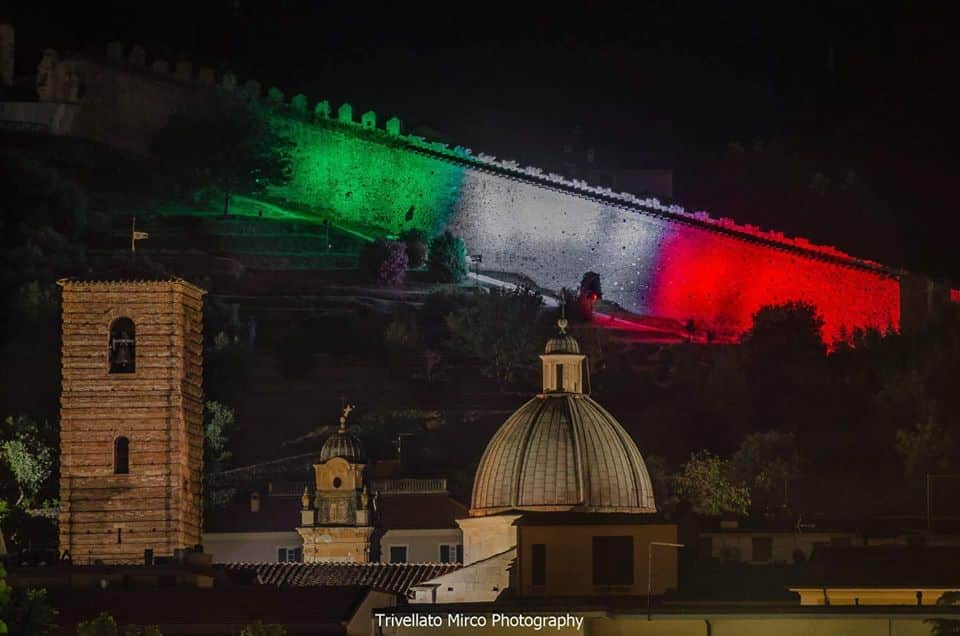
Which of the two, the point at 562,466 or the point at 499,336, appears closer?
the point at 562,466

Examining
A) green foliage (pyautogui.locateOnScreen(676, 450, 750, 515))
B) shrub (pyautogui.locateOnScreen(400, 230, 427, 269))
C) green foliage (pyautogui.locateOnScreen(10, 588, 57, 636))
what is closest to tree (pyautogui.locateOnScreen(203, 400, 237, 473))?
green foliage (pyautogui.locateOnScreen(676, 450, 750, 515))

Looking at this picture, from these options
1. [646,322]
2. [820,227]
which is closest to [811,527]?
[646,322]

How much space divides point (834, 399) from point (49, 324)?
23338 mm

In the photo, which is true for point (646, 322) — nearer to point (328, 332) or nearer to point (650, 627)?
point (328, 332)

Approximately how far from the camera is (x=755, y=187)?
149625 mm

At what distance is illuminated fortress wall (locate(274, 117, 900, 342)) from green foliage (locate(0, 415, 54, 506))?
2899 cm

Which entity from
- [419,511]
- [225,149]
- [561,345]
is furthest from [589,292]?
[561,345]

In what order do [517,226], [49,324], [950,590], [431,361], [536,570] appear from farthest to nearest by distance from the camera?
[517,226] → [431,361] → [49,324] → [536,570] → [950,590]

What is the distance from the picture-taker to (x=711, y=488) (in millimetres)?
110875

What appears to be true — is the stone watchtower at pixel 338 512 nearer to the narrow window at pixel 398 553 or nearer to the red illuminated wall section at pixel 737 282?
the narrow window at pixel 398 553

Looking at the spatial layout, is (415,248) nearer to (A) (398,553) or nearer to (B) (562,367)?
(A) (398,553)

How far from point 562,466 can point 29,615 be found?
24647 millimetres

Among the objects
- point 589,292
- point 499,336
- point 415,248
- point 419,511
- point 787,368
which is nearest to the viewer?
point 419,511

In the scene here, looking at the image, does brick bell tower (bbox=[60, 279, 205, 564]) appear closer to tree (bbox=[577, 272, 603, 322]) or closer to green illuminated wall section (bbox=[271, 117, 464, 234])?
tree (bbox=[577, 272, 603, 322])
